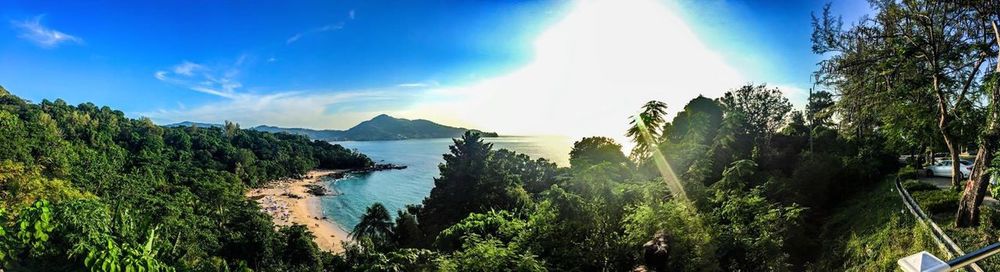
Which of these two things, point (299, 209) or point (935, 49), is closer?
point (935, 49)

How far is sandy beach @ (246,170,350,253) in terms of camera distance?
4589 centimetres

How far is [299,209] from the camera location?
195 feet

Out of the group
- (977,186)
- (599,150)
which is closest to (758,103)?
(599,150)

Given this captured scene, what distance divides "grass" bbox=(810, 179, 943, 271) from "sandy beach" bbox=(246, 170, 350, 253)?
39.1 m

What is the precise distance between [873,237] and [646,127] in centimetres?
752

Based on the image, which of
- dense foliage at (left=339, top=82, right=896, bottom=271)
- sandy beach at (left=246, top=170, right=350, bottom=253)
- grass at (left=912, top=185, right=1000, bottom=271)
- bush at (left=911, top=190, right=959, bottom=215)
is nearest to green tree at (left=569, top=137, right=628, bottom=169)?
dense foliage at (left=339, top=82, right=896, bottom=271)

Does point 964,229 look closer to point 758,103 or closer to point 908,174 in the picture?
point 908,174

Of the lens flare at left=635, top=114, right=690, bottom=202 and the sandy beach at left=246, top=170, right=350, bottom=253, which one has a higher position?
the lens flare at left=635, top=114, right=690, bottom=202

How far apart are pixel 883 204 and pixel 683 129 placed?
20.6m

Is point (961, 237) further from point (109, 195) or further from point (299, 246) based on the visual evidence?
point (109, 195)

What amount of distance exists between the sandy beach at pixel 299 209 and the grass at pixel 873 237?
3912 cm

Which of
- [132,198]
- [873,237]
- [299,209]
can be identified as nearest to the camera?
[873,237]

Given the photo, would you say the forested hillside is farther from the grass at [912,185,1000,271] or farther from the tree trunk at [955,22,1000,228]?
the tree trunk at [955,22,1000,228]

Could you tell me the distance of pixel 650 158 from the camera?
18625 mm
